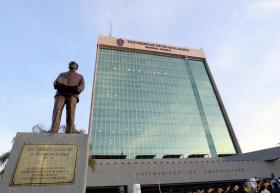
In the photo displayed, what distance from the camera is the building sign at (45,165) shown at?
509 centimetres

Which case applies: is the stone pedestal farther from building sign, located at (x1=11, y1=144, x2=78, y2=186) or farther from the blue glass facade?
the blue glass facade

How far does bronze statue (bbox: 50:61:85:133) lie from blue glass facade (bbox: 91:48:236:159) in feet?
135

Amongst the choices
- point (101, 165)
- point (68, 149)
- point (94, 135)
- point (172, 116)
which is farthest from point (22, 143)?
point (172, 116)

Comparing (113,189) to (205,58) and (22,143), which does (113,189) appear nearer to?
(22,143)

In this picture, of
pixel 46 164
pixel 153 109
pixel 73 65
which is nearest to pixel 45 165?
pixel 46 164

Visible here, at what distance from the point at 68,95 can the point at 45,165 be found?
2.40 m

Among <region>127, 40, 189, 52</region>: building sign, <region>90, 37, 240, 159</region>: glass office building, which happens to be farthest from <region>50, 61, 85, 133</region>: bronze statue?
<region>127, 40, 189, 52</region>: building sign

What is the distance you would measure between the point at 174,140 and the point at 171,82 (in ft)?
70.0

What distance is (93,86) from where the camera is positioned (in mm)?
56062

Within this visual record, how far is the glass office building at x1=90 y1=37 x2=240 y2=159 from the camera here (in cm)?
4969

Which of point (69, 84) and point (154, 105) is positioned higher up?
point (154, 105)

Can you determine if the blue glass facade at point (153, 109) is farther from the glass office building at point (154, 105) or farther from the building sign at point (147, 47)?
the building sign at point (147, 47)

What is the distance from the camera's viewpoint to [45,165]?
5.32 m

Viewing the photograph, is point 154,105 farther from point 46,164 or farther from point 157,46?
point 46,164
